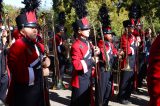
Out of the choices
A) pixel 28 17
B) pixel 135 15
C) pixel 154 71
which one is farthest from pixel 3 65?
pixel 154 71

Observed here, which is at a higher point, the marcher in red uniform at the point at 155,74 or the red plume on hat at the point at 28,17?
the red plume on hat at the point at 28,17

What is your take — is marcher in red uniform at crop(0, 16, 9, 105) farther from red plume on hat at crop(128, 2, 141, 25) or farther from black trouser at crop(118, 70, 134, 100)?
red plume on hat at crop(128, 2, 141, 25)

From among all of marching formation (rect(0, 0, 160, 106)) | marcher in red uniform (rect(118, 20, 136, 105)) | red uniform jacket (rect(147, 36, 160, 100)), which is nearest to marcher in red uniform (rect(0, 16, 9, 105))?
marching formation (rect(0, 0, 160, 106))

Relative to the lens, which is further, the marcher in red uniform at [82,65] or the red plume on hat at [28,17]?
the marcher in red uniform at [82,65]

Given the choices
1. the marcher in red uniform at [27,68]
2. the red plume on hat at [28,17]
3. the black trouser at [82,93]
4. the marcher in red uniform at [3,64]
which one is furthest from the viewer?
the marcher in red uniform at [3,64]

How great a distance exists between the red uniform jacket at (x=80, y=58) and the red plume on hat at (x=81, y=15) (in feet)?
0.97

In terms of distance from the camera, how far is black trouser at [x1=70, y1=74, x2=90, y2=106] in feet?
24.7

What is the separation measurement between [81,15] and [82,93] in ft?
5.43

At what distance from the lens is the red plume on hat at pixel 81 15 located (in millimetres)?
7585

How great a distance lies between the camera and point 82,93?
7.58 meters

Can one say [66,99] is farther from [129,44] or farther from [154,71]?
[154,71]

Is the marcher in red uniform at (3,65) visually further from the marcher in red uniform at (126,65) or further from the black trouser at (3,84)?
the marcher in red uniform at (126,65)

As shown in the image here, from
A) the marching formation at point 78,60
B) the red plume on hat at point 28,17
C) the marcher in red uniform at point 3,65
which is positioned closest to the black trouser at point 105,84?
the marching formation at point 78,60

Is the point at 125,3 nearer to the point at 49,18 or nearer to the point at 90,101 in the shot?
the point at 49,18
